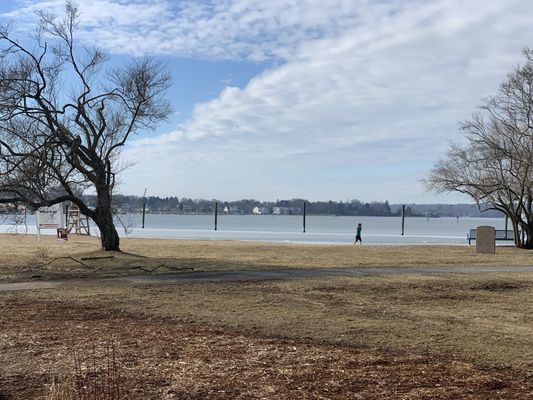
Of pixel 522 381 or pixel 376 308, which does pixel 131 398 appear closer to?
pixel 522 381

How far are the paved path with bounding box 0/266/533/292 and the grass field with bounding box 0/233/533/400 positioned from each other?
0.87 m

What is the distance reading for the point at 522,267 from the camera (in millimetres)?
20094

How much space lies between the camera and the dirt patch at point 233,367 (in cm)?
574

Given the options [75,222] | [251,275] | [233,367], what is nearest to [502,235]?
[251,275]

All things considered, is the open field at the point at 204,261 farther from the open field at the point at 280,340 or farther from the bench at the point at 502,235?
the bench at the point at 502,235

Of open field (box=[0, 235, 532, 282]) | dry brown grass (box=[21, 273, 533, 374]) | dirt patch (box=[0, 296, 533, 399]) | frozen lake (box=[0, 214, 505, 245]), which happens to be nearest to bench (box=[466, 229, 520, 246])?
frozen lake (box=[0, 214, 505, 245])

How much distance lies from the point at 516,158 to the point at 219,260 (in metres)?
16.8

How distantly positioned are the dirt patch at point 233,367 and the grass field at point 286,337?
0.06 feet

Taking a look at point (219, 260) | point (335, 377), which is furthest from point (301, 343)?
point (219, 260)

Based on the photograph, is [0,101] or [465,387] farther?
[0,101]

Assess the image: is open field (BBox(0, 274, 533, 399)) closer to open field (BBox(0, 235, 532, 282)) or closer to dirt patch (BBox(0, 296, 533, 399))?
dirt patch (BBox(0, 296, 533, 399))

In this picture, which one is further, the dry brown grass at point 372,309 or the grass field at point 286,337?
the dry brown grass at point 372,309

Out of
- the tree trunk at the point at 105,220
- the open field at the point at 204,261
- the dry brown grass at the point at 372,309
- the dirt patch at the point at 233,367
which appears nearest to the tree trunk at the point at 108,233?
the tree trunk at the point at 105,220

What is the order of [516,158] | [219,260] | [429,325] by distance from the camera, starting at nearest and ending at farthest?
[429,325] → [219,260] → [516,158]
